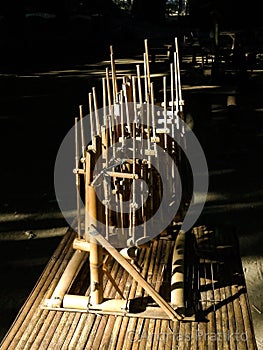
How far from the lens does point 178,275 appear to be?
2.72 meters

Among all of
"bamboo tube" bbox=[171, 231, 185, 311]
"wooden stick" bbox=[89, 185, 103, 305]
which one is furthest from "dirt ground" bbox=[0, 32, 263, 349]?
"wooden stick" bbox=[89, 185, 103, 305]

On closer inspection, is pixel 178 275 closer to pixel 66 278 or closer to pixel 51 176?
pixel 66 278

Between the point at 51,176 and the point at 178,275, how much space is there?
8.76 feet

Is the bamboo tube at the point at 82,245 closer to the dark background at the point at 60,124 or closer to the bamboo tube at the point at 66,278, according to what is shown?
the bamboo tube at the point at 66,278

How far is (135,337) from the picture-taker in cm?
239

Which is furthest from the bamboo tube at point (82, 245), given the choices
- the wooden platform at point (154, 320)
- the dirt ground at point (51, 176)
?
the dirt ground at point (51, 176)

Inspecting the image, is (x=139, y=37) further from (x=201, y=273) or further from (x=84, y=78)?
(x=201, y=273)

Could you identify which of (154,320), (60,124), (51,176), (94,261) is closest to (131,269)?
(94,261)

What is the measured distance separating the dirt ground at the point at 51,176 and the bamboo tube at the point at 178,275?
51cm

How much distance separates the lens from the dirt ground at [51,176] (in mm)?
3334

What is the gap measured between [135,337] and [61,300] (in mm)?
476

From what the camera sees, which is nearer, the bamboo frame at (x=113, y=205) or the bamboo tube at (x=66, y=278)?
the bamboo frame at (x=113, y=205)

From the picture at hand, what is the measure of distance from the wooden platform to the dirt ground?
0.24m

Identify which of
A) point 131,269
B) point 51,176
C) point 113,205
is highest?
point 113,205
